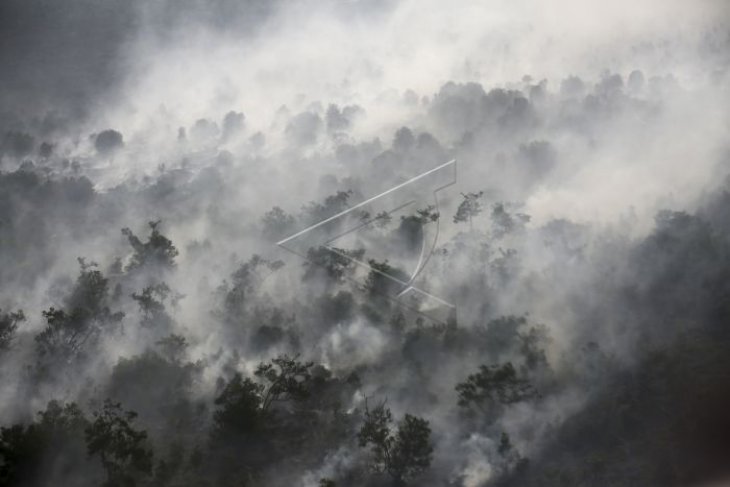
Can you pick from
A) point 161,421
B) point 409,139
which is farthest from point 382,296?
point 409,139

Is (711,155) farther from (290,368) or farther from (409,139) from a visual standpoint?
(290,368)

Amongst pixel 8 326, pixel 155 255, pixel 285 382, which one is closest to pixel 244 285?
pixel 155 255

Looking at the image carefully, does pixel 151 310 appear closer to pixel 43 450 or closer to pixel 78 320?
pixel 78 320

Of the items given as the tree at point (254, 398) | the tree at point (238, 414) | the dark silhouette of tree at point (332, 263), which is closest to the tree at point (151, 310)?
the tree at point (254, 398)

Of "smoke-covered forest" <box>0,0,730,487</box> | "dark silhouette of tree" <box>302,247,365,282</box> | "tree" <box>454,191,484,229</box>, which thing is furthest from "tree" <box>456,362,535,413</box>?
"tree" <box>454,191,484,229</box>

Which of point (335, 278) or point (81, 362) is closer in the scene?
point (81, 362)

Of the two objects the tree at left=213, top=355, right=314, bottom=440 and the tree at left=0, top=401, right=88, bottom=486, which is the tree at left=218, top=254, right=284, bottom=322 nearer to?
the tree at left=213, top=355, right=314, bottom=440
